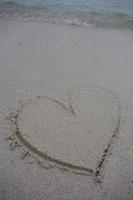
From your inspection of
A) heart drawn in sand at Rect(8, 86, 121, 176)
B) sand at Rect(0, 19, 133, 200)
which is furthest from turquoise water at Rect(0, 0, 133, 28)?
heart drawn in sand at Rect(8, 86, 121, 176)

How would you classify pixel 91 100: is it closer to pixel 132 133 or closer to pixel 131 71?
pixel 132 133

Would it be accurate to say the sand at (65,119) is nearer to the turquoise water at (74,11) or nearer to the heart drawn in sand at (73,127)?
the heart drawn in sand at (73,127)

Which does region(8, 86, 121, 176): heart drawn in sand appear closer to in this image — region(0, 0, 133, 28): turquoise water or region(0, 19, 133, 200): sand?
region(0, 19, 133, 200): sand

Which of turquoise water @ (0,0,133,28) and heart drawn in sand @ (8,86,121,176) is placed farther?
turquoise water @ (0,0,133,28)

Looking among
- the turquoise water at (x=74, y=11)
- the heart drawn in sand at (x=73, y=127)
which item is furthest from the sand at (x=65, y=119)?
the turquoise water at (x=74, y=11)

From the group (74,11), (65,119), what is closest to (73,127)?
(65,119)

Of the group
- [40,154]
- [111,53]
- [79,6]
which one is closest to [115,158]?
[40,154]

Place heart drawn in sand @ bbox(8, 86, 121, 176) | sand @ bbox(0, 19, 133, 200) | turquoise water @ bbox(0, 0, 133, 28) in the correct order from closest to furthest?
sand @ bbox(0, 19, 133, 200)
heart drawn in sand @ bbox(8, 86, 121, 176)
turquoise water @ bbox(0, 0, 133, 28)
